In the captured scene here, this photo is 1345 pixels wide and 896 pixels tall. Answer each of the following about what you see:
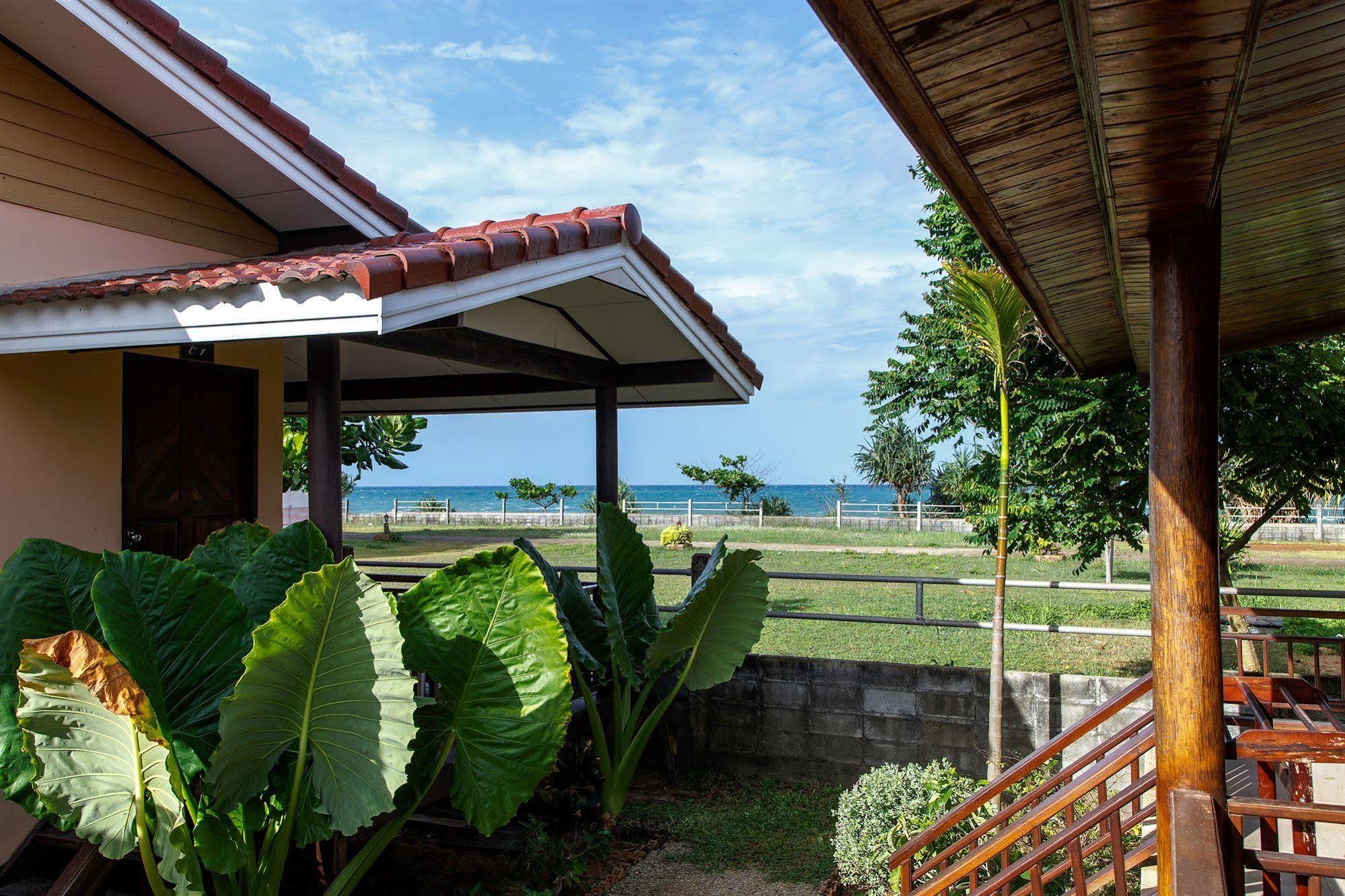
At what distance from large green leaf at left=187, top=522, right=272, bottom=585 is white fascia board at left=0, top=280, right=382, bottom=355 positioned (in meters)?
0.96

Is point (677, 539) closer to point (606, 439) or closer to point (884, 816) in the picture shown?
point (606, 439)

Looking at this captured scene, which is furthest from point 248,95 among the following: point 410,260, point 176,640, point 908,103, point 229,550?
point 908,103

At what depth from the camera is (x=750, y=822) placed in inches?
235

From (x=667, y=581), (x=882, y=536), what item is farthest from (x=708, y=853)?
(x=882, y=536)

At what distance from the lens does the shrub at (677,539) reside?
74.4 ft

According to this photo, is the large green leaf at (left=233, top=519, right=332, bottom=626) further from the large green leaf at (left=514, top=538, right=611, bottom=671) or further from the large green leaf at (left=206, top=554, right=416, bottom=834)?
the large green leaf at (left=514, top=538, right=611, bottom=671)

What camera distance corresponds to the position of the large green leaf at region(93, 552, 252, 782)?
133 inches

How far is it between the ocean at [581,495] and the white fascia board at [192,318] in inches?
2782

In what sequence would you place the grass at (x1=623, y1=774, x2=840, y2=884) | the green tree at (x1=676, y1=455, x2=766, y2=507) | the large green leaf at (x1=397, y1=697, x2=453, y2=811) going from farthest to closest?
the green tree at (x1=676, y1=455, x2=766, y2=507)
the grass at (x1=623, y1=774, x2=840, y2=884)
the large green leaf at (x1=397, y1=697, x2=453, y2=811)

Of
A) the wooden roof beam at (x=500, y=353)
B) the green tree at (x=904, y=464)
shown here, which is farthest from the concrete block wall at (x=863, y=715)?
the green tree at (x=904, y=464)

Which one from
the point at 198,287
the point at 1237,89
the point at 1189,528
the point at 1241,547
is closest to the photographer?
the point at 1237,89

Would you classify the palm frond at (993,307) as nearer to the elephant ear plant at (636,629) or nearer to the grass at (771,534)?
the elephant ear plant at (636,629)

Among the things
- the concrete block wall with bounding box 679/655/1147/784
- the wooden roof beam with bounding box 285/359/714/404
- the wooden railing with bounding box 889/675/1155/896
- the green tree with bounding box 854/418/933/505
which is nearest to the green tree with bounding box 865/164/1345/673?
the concrete block wall with bounding box 679/655/1147/784

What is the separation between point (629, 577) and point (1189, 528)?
382 centimetres
